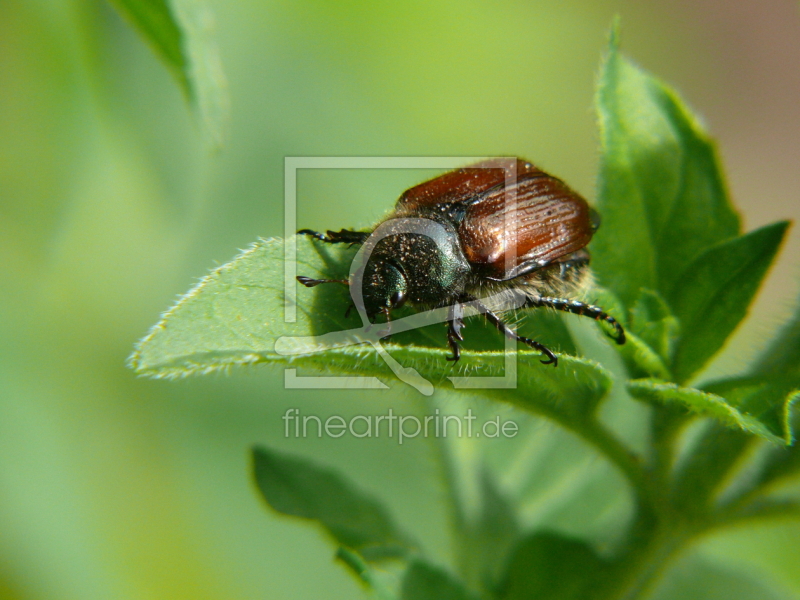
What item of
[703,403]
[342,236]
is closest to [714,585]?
[703,403]

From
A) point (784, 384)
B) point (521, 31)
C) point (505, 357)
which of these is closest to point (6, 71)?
point (505, 357)

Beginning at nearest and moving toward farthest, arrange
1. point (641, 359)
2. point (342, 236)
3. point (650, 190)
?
1. point (641, 359)
2. point (650, 190)
3. point (342, 236)

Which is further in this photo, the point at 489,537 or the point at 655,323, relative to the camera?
the point at 489,537

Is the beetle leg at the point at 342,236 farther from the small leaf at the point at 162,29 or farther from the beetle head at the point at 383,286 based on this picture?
the small leaf at the point at 162,29

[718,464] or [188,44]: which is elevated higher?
[188,44]

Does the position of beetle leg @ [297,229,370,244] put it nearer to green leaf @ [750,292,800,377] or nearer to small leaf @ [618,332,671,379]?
small leaf @ [618,332,671,379]

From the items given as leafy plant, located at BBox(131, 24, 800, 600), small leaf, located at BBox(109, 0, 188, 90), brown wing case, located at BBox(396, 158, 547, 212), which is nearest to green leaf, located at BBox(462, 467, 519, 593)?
leafy plant, located at BBox(131, 24, 800, 600)

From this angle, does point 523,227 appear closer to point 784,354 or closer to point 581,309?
point 581,309
